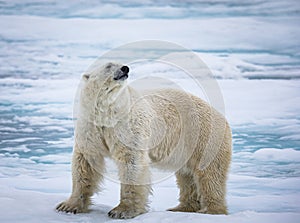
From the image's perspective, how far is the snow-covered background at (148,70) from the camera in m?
4.75

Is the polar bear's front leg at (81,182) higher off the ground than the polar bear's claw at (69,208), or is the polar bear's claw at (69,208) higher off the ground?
the polar bear's front leg at (81,182)

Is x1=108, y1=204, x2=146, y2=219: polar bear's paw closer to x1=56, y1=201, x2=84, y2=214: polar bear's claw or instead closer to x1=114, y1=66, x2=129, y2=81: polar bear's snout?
x1=56, y1=201, x2=84, y2=214: polar bear's claw

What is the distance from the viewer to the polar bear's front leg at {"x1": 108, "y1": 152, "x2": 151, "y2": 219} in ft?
10.8

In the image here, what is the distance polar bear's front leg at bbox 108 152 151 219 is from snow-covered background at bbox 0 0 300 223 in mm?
899

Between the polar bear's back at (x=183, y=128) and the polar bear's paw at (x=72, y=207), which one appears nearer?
the polar bear's paw at (x=72, y=207)

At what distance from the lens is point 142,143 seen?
11.0ft

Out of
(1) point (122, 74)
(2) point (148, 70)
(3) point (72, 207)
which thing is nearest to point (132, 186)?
(3) point (72, 207)

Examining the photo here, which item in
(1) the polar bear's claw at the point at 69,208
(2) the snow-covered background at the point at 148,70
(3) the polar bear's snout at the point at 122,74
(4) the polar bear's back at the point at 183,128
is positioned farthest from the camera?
(2) the snow-covered background at the point at 148,70

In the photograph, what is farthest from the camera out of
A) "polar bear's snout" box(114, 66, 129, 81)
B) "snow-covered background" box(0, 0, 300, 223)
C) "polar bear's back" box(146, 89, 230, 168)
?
"snow-covered background" box(0, 0, 300, 223)

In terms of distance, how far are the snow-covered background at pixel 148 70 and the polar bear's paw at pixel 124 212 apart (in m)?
0.92

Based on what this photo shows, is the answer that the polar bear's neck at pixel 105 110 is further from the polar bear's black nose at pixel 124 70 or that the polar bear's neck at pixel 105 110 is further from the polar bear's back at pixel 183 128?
the polar bear's back at pixel 183 128

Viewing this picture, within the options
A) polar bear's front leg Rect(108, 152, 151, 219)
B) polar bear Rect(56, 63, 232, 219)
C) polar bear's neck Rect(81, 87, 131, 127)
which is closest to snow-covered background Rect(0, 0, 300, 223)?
polar bear Rect(56, 63, 232, 219)

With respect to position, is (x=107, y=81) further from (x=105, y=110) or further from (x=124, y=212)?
(x=124, y=212)

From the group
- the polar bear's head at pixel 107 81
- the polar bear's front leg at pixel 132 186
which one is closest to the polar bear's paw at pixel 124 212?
the polar bear's front leg at pixel 132 186
